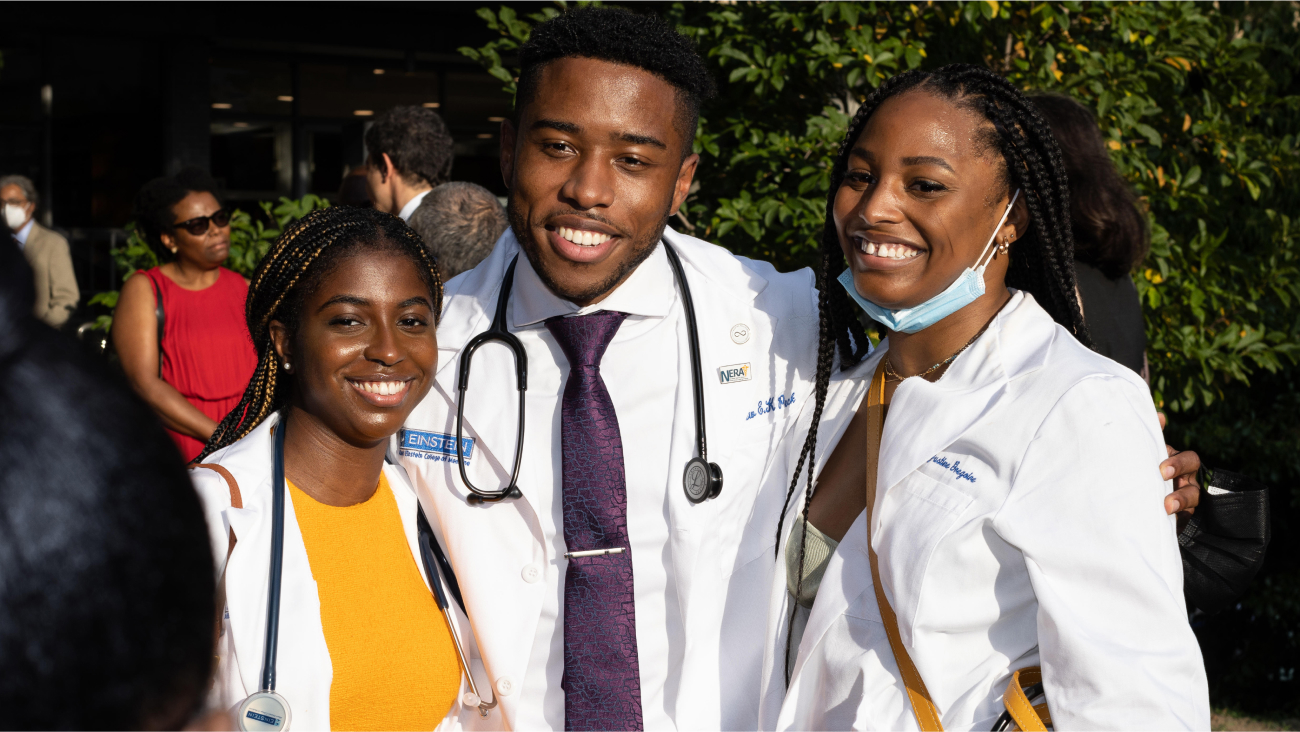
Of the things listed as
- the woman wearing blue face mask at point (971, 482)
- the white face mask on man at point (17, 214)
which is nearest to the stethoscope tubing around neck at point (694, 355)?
the woman wearing blue face mask at point (971, 482)

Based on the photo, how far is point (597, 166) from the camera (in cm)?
221

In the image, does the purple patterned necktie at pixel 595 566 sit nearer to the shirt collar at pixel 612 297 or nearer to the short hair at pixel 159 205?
the shirt collar at pixel 612 297

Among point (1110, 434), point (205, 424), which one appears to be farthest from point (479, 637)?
point (205, 424)

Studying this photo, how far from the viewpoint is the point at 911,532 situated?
1.70 meters

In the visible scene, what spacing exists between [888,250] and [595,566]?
86 centimetres

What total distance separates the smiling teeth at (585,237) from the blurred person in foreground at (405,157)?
2.40 meters

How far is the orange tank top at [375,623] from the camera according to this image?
6.36 feet

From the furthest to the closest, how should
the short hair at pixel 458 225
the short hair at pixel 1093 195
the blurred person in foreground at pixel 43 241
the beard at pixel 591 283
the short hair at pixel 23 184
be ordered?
the short hair at pixel 23 184 → the blurred person in foreground at pixel 43 241 → the short hair at pixel 458 225 → the short hair at pixel 1093 195 → the beard at pixel 591 283

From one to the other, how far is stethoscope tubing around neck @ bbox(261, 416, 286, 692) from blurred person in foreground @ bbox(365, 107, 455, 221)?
2.69 meters

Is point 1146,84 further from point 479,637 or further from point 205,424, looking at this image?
point 205,424

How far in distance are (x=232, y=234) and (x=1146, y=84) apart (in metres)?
4.43

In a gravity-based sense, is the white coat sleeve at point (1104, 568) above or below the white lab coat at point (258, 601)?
above

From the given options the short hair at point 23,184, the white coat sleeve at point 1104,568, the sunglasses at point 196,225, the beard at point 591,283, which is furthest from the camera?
the short hair at point 23,184

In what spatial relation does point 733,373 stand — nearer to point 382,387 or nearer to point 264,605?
point 382,387
